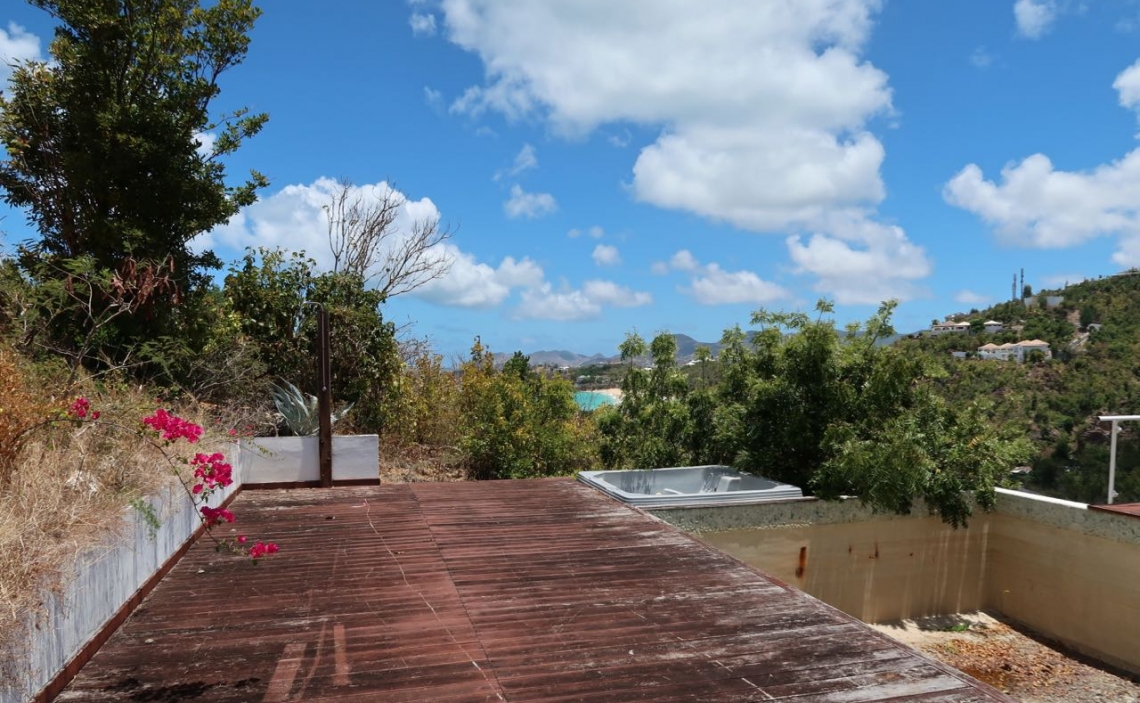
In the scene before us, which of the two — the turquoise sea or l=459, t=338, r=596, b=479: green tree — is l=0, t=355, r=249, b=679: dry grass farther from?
the turquoise sea

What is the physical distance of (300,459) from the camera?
22.3ft

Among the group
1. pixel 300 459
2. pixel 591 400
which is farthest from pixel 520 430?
pixel 300 459

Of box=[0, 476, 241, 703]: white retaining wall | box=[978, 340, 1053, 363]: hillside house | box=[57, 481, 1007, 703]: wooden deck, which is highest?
box=[978, 340, 1053, 363]: hillside house

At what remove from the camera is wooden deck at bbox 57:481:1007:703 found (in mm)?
2805

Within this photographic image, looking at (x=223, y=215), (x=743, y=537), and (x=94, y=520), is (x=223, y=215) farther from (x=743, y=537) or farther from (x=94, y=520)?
(x=743, y=537)

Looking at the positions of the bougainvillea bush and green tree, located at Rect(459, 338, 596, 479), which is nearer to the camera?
the bougainvillea bush

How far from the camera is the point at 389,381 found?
9023 mm

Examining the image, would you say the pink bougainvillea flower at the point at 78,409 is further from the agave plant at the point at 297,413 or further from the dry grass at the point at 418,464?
the dry grass at the point at 418,464

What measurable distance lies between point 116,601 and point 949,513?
656 centimetres

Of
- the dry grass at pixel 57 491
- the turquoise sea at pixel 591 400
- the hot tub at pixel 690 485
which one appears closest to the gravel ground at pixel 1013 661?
the hot tub at pixel 690 485

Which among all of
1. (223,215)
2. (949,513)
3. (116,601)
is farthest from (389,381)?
(949,513)

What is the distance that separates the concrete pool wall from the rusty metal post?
10.2 ft

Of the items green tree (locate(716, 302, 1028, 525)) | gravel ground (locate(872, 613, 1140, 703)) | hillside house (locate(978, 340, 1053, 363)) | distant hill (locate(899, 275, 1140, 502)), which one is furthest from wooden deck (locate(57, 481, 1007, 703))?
hillside house (locate(978, 340, 1053, 363))

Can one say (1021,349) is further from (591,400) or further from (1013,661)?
(1013,661)
